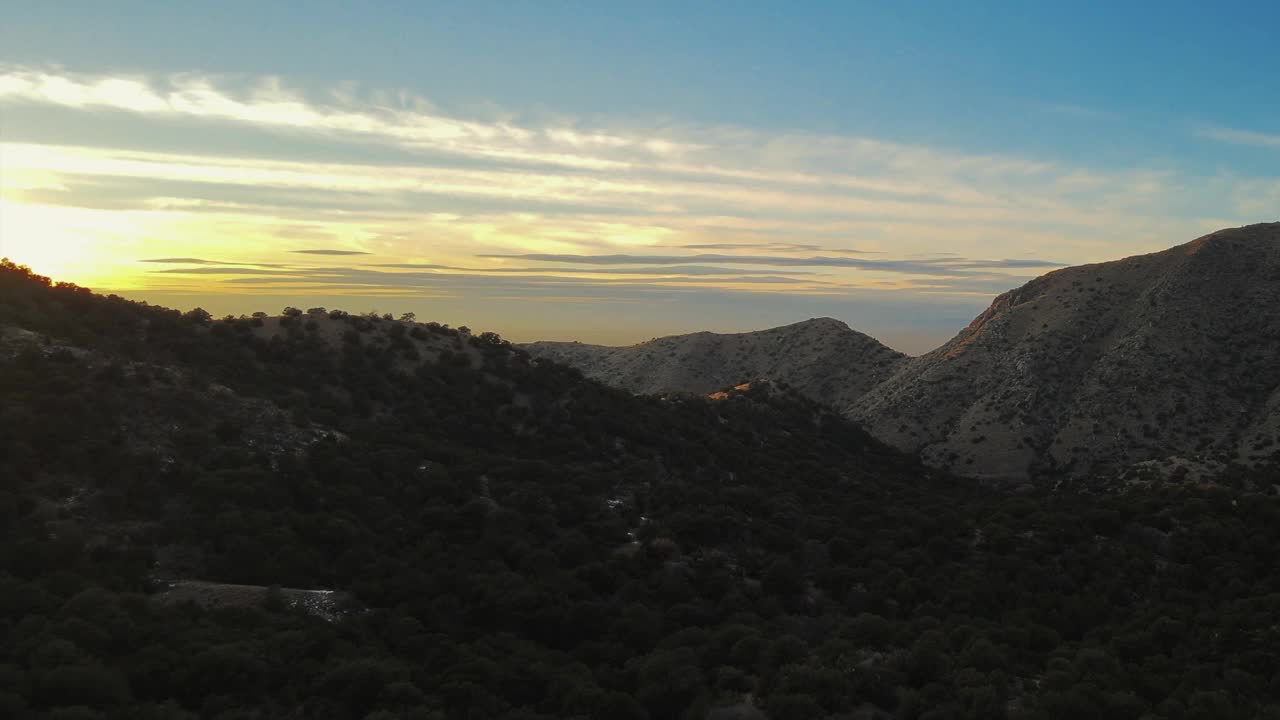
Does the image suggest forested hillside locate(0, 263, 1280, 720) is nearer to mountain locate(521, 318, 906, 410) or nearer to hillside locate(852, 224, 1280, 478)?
hillside locate(852, 224, 1280, 478)

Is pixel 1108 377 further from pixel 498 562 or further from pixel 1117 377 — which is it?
pixel 498 562

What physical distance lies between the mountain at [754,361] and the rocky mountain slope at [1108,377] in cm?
151

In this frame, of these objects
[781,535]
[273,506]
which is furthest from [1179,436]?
[273,506]

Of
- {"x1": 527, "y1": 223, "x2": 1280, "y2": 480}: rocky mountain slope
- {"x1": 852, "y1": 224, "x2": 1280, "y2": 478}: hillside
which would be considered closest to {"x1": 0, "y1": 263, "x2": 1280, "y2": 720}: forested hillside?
{"x1": 527, "y1": 223, "x2": 1280, "y2": 480}: rocky mountain slope

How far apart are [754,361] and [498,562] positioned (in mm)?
100130

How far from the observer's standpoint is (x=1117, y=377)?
77.9 metres

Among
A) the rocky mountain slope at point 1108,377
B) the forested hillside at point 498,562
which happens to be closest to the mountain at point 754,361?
the rocky mountain slope at point 1108,377

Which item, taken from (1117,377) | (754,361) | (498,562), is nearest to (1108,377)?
(1117,377)

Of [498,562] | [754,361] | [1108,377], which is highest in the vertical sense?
[1108,377]

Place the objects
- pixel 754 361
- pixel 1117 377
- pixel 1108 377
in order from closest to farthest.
Result: 1. pixel 1117 377
2. pixel 1108 377
3. pixel 754 361

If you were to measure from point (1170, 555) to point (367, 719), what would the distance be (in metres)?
37.1

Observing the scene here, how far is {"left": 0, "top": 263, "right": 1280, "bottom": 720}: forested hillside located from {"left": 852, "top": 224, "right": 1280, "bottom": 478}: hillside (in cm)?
2762

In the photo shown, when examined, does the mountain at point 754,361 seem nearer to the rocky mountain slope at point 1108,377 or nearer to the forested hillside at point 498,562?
the rocky mountain slope at point 1108,377

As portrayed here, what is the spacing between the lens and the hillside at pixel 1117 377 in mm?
72125
